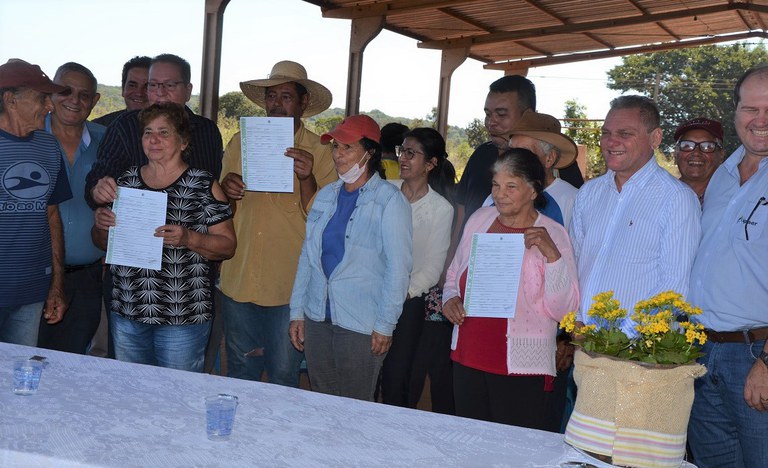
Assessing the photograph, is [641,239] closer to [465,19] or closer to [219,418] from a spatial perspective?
[219,418]

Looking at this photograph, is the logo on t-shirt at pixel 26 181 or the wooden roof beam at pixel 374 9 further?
the wooden roof beam at pixel 374 9

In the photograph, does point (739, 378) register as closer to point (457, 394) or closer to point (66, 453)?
point (457, 394)

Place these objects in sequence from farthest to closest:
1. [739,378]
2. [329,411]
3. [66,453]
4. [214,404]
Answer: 1. [739,378]
2. [329,411]
3. [214,404]
4. [66,453]

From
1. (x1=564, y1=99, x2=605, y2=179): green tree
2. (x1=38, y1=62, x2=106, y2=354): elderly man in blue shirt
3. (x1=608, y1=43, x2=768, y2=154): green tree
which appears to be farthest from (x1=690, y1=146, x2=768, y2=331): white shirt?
(x1=608, y1=43, x2=768, y2=154): green tree

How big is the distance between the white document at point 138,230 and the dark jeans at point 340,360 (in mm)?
785

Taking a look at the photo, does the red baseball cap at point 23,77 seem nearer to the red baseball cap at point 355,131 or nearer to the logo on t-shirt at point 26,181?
the logo on t-shirt at point 26,181

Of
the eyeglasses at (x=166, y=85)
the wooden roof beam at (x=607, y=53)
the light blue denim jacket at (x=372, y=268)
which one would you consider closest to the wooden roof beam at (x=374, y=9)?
the wooden roof beam at (x=607, y=53)

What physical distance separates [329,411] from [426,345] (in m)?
2.11

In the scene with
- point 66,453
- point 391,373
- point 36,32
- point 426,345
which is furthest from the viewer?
point 36,32

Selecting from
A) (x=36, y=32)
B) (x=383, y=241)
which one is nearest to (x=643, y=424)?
(x=383, y=241)

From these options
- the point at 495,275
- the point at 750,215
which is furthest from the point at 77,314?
the point at 750,215

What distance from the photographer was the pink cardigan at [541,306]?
3.14m

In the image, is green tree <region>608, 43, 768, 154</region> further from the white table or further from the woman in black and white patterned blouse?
the white table

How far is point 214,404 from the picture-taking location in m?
2.08
